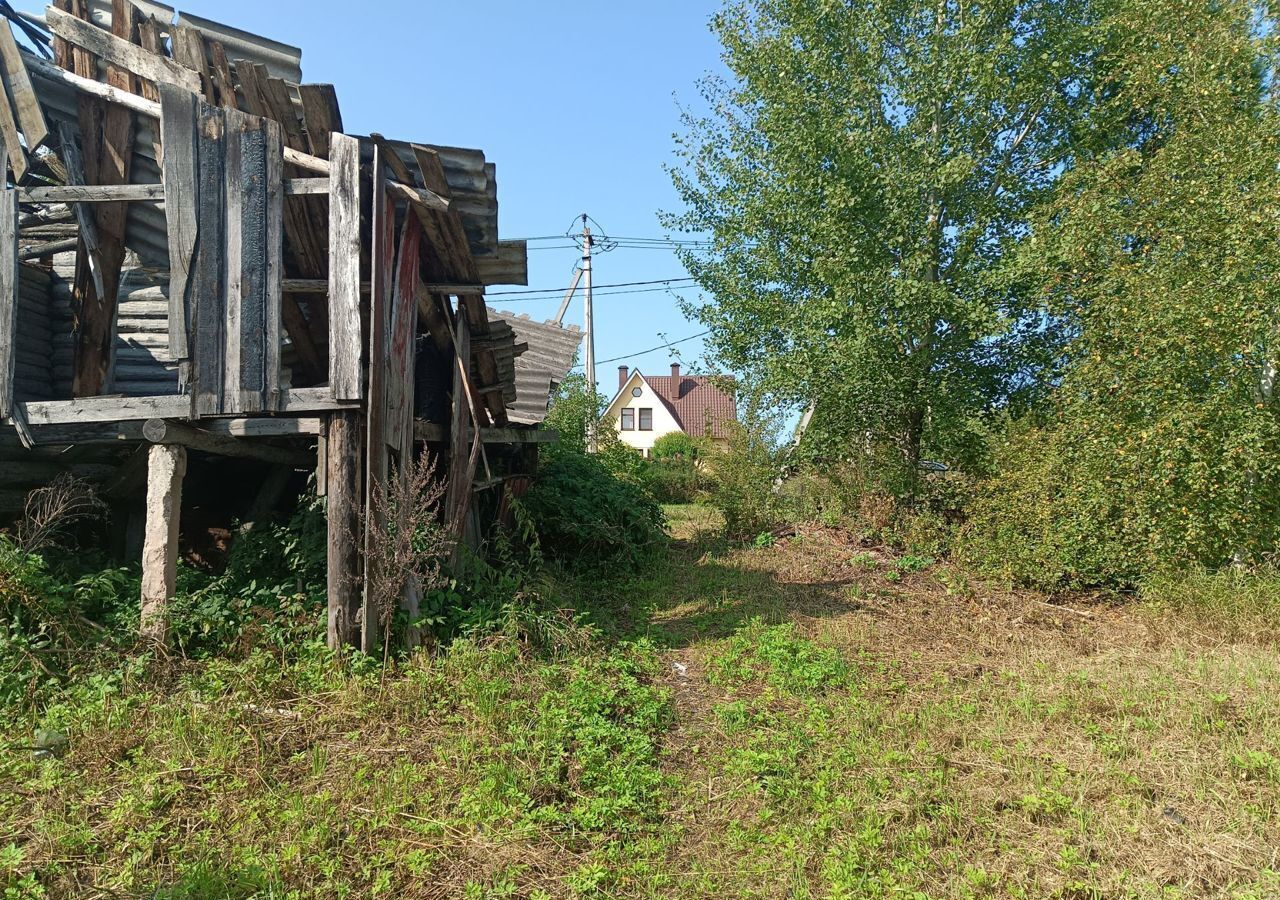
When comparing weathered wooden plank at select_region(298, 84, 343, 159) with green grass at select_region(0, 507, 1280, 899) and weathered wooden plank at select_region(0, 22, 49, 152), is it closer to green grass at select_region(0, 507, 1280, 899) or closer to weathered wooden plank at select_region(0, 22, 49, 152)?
weathered wooden plank at select_region(0, 22, 49, 152)

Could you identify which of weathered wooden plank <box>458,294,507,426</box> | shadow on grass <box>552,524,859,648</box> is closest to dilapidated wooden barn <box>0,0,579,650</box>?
weathered wooden plank <box>458,294,507,426</box>

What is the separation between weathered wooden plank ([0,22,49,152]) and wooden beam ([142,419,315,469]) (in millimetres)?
2178

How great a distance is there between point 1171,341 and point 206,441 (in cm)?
887

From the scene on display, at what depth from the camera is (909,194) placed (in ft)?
40.0

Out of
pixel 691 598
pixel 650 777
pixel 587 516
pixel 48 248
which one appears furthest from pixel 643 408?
pixel 650 777

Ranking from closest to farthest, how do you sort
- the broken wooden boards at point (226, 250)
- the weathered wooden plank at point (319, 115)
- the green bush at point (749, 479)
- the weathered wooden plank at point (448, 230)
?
the weathered wooden plank at point (319, 115) → the broken wooden boards at point (226, 250) → the weathered wooden plank at point (448, 230) → the green bush at point (749, 479)

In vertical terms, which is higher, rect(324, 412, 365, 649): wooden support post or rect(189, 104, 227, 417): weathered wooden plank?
rect(189, 104, 227, 417): weathered wooden plank

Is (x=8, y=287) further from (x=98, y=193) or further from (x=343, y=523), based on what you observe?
(x=343, y=523)

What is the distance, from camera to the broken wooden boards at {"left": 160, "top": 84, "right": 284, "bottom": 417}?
546cm

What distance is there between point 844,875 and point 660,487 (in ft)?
51.5

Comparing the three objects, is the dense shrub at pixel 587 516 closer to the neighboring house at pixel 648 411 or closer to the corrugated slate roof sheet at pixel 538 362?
the corrugated slate roof sheet at pixel 538 362

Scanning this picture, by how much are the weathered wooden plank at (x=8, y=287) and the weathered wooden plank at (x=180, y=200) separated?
139 cm

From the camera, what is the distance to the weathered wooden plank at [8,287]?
5.79 meters

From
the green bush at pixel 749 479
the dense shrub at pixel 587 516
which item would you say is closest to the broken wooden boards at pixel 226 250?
the dense shrub at pixel 587 516
